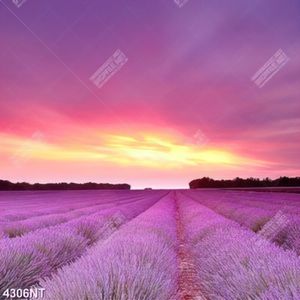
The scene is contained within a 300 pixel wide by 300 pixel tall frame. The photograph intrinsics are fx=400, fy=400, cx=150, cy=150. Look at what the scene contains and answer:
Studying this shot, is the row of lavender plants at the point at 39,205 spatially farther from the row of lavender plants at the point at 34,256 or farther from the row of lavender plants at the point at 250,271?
the row of lavender plants at the point at 250,271

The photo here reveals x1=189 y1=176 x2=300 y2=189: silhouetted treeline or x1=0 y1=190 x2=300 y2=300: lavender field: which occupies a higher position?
x1=189 y1=176 x2=300 y2=189: silhouetted treeline

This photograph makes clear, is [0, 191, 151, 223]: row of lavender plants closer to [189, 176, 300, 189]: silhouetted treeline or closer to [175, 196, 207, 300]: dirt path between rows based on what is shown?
[175, 196, 207, 300]: dirt path between rows

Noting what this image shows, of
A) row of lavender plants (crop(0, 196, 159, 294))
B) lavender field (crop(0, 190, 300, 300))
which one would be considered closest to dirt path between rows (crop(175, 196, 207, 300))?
lavender field (crop(0, 190, 300, 300))

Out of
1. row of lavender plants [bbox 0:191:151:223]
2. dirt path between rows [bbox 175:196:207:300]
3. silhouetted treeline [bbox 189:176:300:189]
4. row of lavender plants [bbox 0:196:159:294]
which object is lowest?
dirt path between rows [bbox 175:196:207:300]

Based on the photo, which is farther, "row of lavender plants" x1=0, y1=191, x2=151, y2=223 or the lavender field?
"row of lavender plants" x1=0, y1=191, x2=151, y2=223

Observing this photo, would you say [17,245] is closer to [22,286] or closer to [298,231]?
[22,286]

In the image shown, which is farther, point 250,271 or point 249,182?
point 249,182

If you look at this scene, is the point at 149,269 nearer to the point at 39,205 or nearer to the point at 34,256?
the point at 34,256

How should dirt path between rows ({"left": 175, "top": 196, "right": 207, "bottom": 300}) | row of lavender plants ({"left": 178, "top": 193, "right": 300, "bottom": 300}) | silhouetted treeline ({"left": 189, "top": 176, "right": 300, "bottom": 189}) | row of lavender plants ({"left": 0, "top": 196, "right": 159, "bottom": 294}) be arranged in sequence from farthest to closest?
silhouetted treeline ({"left": 189, "top": 176, "right": 300, "bottom": 189})
dirt path between rows ({"left": 175, "top": 196, "right": 207, "bottom": 300})
row of lavender plants ({"left": 0, "top": 196, "right": 159, "bottom": 294})
row of lavender plants ({"left": 178, "top": 193, "right": 300, "bottom": 300})

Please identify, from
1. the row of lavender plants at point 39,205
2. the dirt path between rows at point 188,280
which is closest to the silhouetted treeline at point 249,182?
the row of lavender plants at point 39,205

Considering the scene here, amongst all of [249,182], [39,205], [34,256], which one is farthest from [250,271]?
[249,182]

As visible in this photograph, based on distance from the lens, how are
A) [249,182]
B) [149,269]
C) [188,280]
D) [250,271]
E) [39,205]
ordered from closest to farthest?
[250,271] < [149,269] < [188,280] < [39,205] < [249,182]

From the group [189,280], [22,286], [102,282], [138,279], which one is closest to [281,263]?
[138,279]

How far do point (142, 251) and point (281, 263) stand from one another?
4.30 ft
